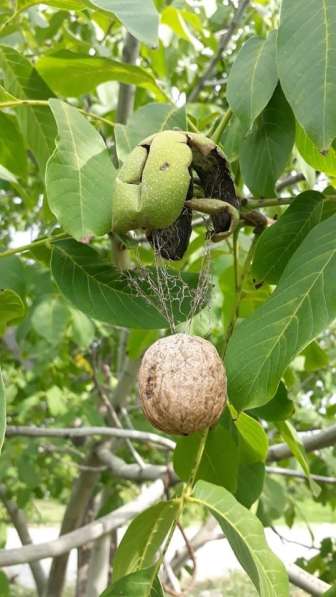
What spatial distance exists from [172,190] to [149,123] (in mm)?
284

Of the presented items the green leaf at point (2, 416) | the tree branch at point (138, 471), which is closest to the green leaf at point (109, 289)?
the green leaf at point (2, 416)

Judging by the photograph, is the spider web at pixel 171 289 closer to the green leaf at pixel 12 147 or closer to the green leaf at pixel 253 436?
the green leaf at pixel 253 436

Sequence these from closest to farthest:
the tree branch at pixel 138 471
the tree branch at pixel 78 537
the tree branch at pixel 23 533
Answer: the tree branch at pixel 78 537 < the tree branch at pixel 138 471 < the tree branch at pixel 23 533

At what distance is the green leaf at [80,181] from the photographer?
998mm

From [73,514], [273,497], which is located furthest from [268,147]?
[73,514]

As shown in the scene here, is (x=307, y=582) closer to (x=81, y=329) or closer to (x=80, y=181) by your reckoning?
(x=81, y=329)

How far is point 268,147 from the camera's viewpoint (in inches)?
45.8

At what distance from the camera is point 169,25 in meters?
2.45

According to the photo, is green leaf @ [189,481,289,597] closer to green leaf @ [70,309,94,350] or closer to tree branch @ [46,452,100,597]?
green leaf @ [70,309,94,350]

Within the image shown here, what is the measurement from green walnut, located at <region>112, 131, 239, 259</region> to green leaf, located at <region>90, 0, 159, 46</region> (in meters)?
0.20

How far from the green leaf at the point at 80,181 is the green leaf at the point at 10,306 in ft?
0.83

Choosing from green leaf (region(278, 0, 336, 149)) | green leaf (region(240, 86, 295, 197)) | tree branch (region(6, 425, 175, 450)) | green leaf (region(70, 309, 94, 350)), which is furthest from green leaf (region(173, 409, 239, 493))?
green leaf (region(70, 309, 94, 350))

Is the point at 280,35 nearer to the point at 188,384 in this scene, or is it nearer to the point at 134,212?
the point at 134,212

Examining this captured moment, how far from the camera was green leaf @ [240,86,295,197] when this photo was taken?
1.16 m
